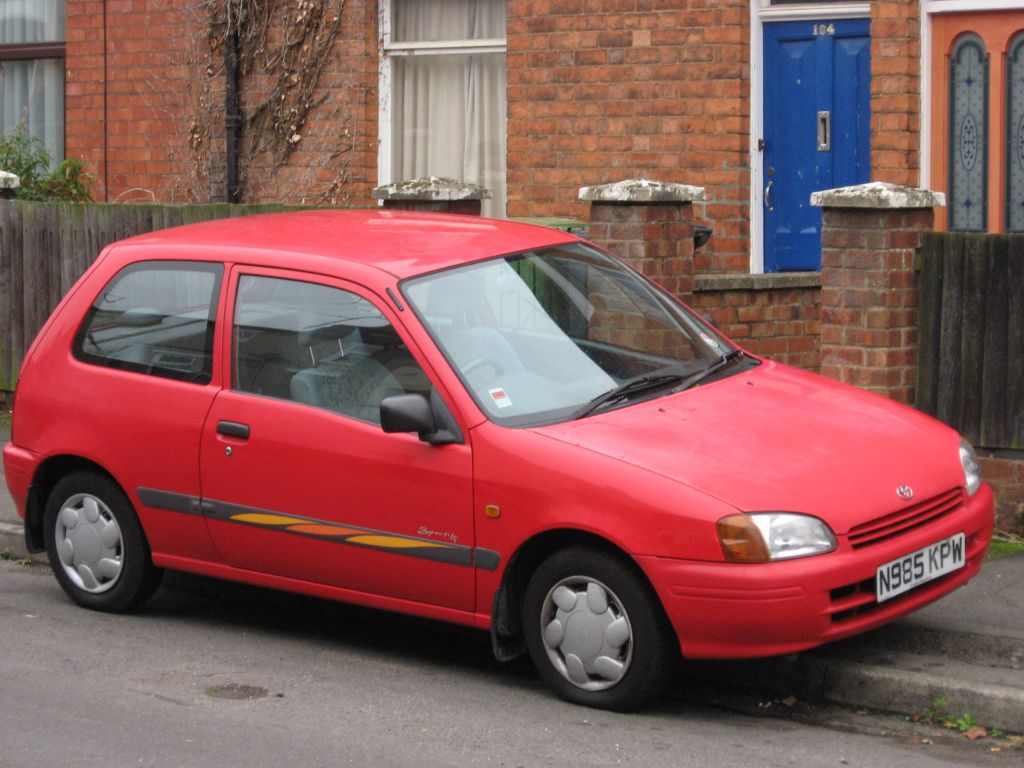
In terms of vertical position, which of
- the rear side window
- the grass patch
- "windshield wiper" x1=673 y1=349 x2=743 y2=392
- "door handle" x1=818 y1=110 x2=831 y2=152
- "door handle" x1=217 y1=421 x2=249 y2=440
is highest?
"door handle" x1=818 y1=110 x2=831 y2=152

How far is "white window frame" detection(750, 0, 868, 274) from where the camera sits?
39.9 feet

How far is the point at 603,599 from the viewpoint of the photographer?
5.96 m

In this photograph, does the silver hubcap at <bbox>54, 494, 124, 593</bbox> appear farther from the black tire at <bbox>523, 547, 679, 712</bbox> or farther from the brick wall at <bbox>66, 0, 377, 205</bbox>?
the brick wall at <bbox>66, 0, 377, 205</bbox>

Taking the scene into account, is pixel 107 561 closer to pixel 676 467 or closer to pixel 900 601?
pixel 676 467

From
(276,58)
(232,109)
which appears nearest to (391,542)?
(276,58)

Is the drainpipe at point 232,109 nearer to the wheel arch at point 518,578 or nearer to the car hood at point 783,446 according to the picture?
the car hood at point 783,446

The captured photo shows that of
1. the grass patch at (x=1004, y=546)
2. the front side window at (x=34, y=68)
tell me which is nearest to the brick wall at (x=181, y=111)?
the front side window at (x=34, y=68)

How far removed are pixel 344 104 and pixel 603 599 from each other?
30.0 feet

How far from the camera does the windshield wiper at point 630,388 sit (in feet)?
20.9

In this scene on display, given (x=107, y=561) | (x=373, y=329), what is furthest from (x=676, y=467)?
(x=107, y=561)

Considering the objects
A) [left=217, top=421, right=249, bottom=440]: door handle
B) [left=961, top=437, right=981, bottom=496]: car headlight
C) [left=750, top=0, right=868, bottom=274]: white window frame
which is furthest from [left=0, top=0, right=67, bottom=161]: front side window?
[left=961, top=437, right=981, bottom=496]: car headlight

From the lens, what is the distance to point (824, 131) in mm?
12312

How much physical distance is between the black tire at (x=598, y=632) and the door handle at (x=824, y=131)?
273 inches

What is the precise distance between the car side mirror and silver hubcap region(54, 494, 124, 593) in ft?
5.89
